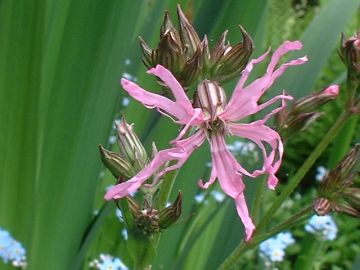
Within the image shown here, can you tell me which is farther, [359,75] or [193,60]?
[359,75]

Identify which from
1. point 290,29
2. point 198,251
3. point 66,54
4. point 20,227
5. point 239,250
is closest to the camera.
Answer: point 239,250

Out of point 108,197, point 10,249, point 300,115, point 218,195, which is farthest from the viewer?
point 218,195

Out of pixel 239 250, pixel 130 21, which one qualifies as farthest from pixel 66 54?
pixel 239 250

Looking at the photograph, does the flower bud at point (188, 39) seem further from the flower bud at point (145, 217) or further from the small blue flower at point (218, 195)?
the small blue flower at point (218, 195)

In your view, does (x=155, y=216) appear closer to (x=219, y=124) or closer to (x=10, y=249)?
(x=219, y=124)

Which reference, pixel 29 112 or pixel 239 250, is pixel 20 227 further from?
pixel 239 250

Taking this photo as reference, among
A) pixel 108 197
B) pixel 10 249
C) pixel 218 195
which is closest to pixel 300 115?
pixel 108 197
